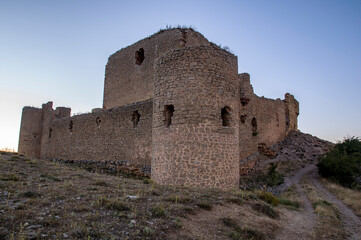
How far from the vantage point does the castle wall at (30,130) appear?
1020 inches

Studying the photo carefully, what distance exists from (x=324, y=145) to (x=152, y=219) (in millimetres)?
20038

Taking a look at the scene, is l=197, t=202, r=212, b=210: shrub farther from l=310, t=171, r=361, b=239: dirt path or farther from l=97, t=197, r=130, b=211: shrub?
l=310, t=171, r=361, b=239: dirt path

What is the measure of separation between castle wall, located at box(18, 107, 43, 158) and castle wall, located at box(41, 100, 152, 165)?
13.7 feet

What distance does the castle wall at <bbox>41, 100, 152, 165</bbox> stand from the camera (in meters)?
14.1

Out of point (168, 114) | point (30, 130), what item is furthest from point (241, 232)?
point (30, 130)

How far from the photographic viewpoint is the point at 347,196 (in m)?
11.7

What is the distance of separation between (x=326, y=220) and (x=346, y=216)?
1.54 metres

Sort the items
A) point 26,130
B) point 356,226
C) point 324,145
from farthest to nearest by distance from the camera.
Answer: point 26,130 → point 324,145 → point 356,226

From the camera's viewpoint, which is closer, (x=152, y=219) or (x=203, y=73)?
(x=152, y=219)

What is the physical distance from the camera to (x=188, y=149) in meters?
9.40

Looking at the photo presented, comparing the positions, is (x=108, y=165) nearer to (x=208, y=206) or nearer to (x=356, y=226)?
(x=208, y=206)

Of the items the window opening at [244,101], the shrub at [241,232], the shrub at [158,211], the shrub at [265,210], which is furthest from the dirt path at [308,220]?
the window opening at [244,101]

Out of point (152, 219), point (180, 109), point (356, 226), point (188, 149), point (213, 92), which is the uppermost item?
point (213, 92)

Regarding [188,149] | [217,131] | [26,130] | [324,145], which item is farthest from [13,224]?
[26,130]
